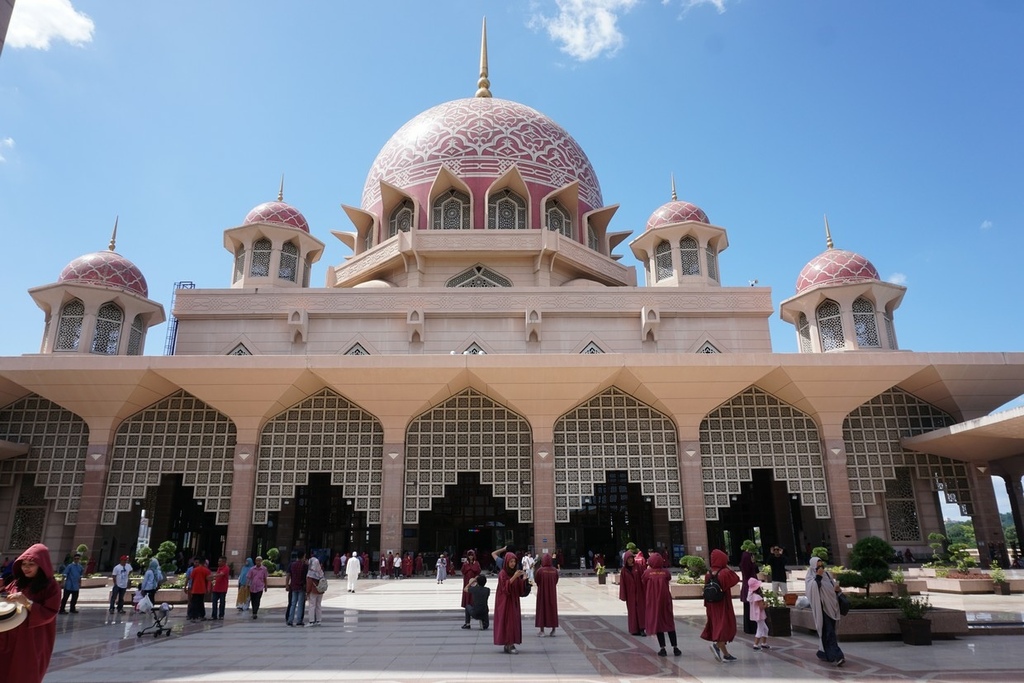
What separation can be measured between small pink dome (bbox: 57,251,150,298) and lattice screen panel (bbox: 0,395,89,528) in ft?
13.4

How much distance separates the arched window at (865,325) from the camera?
72.4 feet

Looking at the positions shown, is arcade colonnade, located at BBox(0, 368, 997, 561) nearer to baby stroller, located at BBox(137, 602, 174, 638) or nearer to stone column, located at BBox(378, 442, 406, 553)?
stone column, located at BBox(378, 442, 406, 553)

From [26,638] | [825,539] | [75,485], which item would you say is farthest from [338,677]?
[825,539]

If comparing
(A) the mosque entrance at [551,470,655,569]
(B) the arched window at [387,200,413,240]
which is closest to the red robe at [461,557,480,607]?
(A) the mosque entrance at [551,470,655,569]

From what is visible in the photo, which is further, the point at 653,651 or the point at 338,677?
the point at 653,651

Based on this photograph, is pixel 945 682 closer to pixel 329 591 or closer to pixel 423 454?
pixel 329 591

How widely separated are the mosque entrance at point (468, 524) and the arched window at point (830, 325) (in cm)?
1220

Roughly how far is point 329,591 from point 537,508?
639cm

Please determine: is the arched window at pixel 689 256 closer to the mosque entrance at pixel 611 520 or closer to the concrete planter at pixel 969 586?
the mosque entrance at pixel 611 520

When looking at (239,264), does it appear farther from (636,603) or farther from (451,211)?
(636,603)

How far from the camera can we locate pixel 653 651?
7.56m

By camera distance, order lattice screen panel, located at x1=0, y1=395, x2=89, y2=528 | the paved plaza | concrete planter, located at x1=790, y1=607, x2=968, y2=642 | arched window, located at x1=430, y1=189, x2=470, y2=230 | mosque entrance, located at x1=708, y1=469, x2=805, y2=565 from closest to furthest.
Answer: the paved plaza, concrete planter, located at x1=790, y1=607, x2=968, y2=642, lattice screen panel, located at x1=0, y1=395, x2=89, y2=528, mosque entrance, located at x1=708, y1=469, x2=805, y2=565, arched window, located at x1=430, y1=189, x2=470, y2=230

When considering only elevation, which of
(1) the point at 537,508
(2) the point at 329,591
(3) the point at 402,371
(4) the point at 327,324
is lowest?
(2) the point at 329,591

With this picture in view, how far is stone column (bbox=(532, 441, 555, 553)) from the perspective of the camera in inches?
748
